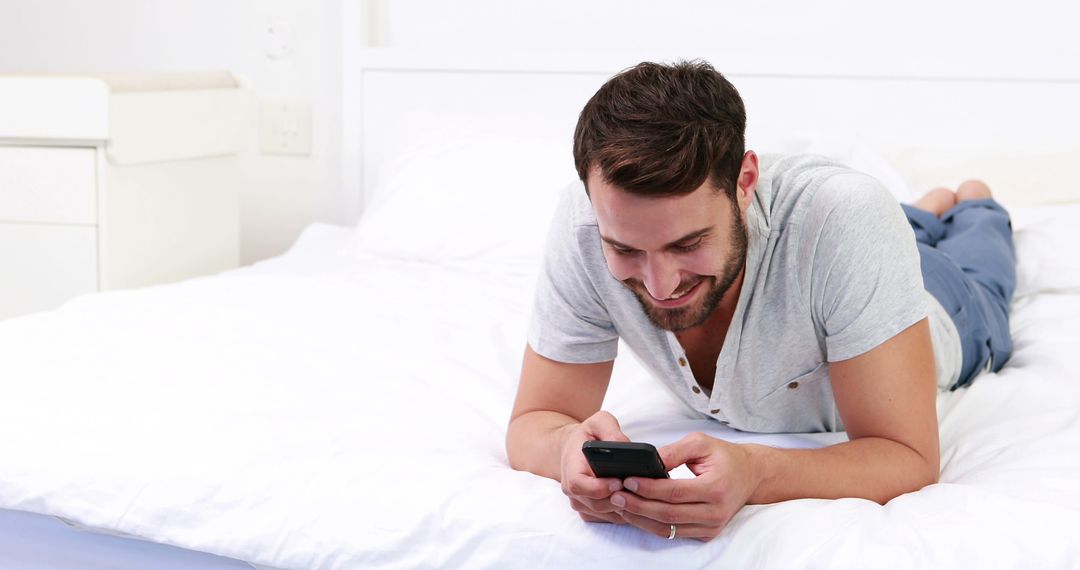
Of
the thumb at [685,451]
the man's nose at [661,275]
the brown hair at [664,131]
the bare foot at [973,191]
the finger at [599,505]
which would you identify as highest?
the brown hair at [664,131]

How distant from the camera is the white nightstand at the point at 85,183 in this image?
5.86 ft

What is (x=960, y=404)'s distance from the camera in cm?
120

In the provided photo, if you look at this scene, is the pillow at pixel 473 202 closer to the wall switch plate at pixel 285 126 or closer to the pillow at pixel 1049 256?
the wall switch plate at pixel 285 126

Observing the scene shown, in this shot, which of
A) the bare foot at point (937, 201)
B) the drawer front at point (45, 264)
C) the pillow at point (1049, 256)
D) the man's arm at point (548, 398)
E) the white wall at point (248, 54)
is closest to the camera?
the man's arm at point (548, 398)

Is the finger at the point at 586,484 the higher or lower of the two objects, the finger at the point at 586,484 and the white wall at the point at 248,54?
the lower

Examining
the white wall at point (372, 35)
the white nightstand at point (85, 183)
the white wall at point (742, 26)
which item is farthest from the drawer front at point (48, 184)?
the white wall at point (742, 26)

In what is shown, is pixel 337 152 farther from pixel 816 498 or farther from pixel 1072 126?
pixel 816 498

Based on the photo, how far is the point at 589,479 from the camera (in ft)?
2.65

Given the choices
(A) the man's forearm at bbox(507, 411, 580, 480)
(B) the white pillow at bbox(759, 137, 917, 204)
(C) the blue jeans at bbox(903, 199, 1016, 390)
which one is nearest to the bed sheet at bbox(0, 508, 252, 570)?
(A) the man's forearm at bbox(507, 411, 580, 480)

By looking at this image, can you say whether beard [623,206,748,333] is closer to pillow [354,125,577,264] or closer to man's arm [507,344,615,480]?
man's arm [507,344,615,480]

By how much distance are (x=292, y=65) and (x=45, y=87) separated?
680 mm

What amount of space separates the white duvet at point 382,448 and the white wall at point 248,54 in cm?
94

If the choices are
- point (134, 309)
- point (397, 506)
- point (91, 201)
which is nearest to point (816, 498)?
point (397, 506)

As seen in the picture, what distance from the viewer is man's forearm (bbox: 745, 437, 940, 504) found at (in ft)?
2.84
